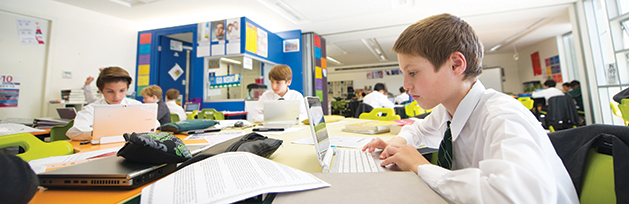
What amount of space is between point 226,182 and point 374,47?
8524 millimetres

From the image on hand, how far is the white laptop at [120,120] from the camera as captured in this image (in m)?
1.15

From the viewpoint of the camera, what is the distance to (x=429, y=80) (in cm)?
71

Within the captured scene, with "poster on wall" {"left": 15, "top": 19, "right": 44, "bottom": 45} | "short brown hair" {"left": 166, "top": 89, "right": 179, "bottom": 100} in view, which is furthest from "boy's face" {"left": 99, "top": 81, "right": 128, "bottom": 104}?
"poster on wall" {"left": 15, "top": 19, "right": 44, "bottom": 45}

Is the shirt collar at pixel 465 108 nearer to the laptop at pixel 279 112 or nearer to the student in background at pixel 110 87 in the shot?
the laptop at pixel 279 112

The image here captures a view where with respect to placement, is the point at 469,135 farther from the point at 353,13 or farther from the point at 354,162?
the point at 353,13

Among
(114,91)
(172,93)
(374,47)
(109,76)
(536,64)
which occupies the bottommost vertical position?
(114,91)

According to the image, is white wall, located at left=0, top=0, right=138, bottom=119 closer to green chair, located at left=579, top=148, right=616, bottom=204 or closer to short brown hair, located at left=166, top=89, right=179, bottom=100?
short brown hair, located at left=166, top=89, right=179, bottom=100

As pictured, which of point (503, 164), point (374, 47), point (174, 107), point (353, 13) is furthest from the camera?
point (374, 47)

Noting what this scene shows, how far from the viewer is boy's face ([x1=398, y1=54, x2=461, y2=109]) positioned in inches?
27.7

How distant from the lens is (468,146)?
0.67 metres

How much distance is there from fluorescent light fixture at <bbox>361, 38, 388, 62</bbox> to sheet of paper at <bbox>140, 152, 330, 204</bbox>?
23.6 feet

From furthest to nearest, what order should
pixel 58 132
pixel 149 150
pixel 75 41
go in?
1. pixel 75 41
2. pixel 58 132
3. pixel 149 150

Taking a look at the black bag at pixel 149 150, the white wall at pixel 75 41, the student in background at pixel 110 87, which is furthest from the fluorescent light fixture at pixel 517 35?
the white wall at pixel 75 41

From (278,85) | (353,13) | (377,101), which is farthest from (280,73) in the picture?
(353,13)
